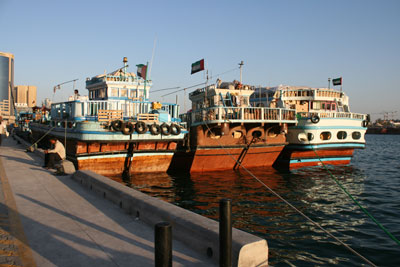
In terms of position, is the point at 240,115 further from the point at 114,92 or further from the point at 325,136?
the point at 114,92

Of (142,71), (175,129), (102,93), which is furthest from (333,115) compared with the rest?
(102,93)

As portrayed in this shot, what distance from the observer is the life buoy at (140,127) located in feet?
61.3

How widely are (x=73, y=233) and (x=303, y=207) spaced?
995 centimetres

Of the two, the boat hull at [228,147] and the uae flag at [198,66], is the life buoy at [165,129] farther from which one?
the uae flag at [198,66]

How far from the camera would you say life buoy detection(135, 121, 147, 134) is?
61.3ft

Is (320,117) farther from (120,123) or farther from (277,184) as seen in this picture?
(120,123)

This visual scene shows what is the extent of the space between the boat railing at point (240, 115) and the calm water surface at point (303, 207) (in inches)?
152

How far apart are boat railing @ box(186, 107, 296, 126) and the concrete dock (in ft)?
44.2

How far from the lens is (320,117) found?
25734 millimetres

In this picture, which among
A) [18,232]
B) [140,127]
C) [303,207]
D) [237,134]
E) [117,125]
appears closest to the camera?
[18,232]

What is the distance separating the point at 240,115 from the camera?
22.0m

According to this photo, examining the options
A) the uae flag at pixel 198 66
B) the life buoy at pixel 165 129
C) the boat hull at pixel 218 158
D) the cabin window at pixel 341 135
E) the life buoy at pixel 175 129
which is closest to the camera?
the life buoy at pixel 165 129

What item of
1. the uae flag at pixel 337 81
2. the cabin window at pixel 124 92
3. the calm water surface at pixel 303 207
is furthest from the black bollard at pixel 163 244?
the uae flag at pixel 337 81

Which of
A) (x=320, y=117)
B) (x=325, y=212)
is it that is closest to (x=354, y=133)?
(x=320, y=117)
